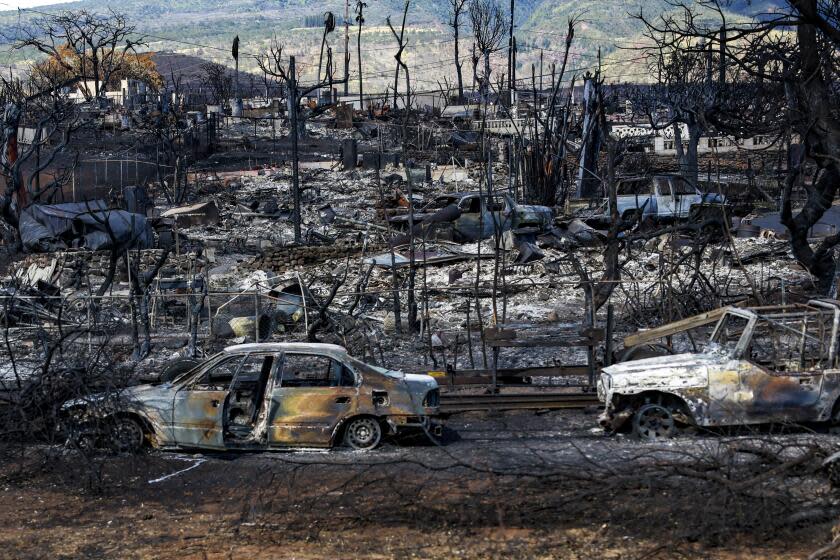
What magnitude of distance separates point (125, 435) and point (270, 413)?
1.50m

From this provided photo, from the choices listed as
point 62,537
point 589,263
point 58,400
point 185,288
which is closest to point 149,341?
point 185,288

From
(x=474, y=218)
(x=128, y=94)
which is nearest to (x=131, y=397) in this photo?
(x=474, y=218)

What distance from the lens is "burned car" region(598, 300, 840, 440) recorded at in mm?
10555

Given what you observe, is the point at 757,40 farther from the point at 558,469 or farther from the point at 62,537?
the point at 62,537

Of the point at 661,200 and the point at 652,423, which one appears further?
the point at 661,200

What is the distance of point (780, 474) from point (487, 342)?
5.16 meters

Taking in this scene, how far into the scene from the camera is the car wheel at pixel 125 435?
10531mm

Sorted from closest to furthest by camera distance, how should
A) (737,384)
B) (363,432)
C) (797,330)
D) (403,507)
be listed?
Result: (403,507)
(737,384)
(363,432)
(797,330)

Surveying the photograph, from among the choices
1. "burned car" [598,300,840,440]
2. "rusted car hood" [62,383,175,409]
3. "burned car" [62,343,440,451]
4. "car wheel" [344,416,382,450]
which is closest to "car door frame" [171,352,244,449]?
"burned car" [62,343,440,451]

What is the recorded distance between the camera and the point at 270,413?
10617mm

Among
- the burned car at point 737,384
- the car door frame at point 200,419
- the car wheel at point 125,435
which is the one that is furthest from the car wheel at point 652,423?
the car wheel at point 125,435

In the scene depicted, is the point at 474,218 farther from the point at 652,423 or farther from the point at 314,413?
the point at 314,413

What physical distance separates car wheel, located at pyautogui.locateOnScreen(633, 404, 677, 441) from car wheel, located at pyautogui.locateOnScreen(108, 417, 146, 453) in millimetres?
5109

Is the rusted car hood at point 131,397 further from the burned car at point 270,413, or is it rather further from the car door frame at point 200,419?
the car door frame at point 200,419
